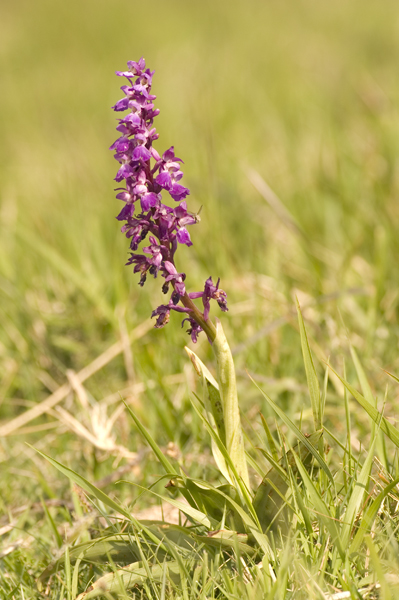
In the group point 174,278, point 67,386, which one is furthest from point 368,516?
point 67,386

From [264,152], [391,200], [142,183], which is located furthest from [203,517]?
[264,152]

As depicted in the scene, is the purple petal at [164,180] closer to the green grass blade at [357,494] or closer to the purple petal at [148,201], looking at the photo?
the purple petal at [148,201]

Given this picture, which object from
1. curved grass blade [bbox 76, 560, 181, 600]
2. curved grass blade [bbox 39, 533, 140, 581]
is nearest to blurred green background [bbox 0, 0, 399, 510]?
curved grass blade [bbox 39, 533, 140, 581]

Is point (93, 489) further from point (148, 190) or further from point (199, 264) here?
point (199, 264)

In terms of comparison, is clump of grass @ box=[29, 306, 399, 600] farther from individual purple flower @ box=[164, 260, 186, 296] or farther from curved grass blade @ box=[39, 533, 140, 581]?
individual purple flower @ box=[164, 260, 186, 296]

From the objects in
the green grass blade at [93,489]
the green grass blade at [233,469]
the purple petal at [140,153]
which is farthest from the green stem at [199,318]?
the green grass blade at [93,489]

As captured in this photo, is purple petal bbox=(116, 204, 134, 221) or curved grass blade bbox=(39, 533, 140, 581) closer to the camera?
purple petal bbox=(116, 204, 134, 221)
